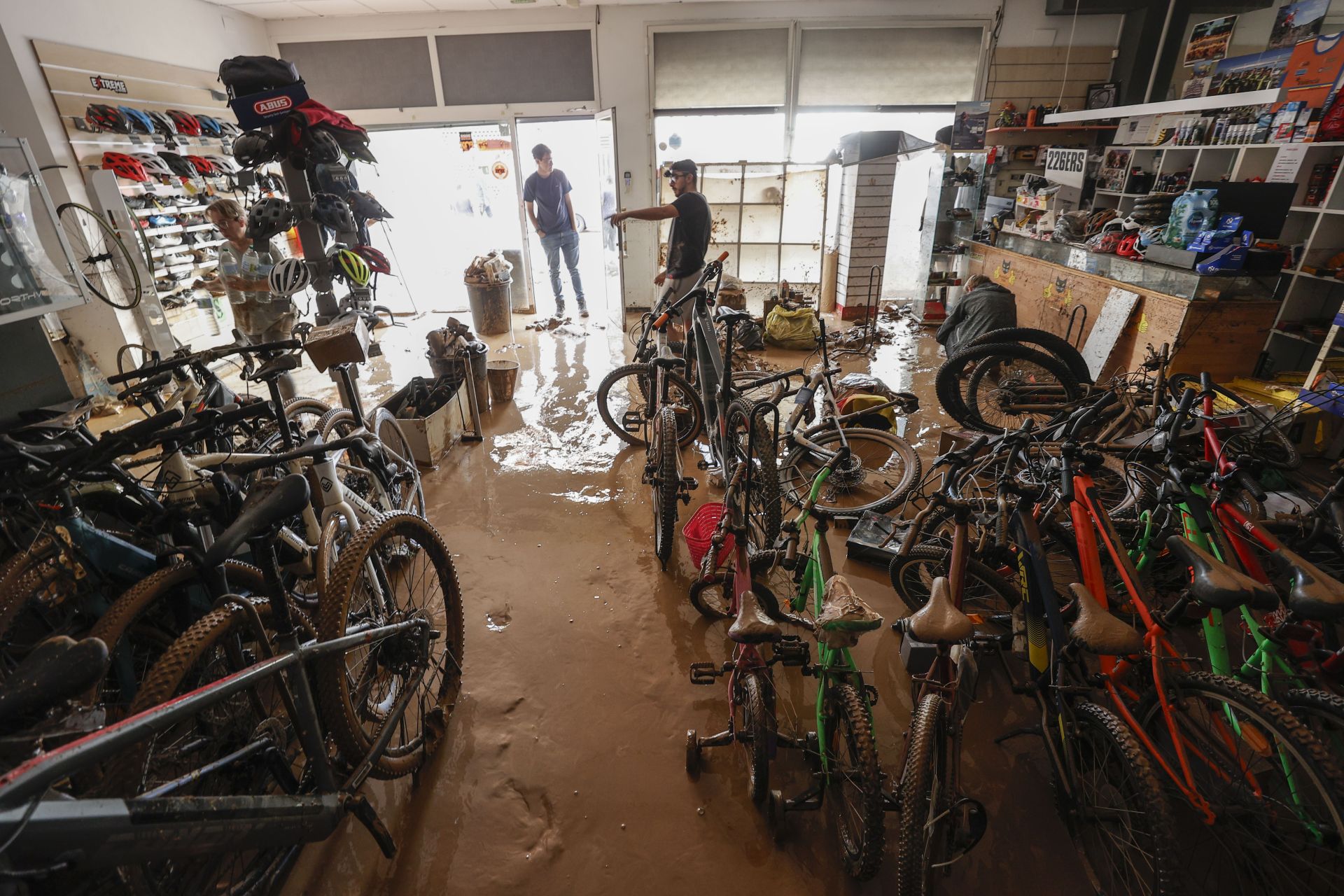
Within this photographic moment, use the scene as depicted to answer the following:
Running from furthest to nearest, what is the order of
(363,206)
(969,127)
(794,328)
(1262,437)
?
(969,127) < (794,328) < (363,206) < (1262,437)

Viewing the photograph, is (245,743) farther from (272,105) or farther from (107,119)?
(107,119)

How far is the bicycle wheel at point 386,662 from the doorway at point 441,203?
21.2ft

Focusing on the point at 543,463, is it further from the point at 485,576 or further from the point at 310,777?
the point at 310,777

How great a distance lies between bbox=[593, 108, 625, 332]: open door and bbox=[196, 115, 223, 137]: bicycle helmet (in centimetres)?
386

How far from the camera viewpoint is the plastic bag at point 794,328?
6.23 meters

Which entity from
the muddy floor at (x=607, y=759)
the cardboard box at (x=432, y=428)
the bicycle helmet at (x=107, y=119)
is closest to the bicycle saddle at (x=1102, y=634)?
the muddy floor at (x=607, y=759)

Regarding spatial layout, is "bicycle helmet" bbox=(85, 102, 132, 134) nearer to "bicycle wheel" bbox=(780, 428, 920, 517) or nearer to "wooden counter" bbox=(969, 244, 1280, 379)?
"bicycle wheel" bbox=(780, 428, 920, 517)

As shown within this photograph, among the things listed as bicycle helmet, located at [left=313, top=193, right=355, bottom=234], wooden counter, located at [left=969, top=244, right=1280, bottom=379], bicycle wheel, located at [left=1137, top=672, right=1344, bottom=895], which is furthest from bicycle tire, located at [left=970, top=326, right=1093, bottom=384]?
bicycle helmet, located at [left=313, top=193, right=355, bottom=234]

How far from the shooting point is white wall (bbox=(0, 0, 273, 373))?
448 cm

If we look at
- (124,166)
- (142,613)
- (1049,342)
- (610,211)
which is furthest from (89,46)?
(1049,342)

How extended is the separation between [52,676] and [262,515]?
486 mm

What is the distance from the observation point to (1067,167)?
5914 millimetres

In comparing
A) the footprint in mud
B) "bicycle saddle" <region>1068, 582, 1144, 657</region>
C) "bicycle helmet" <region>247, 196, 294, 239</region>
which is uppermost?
"bicycle helmet" <region>247, 196, 294, 239</region>

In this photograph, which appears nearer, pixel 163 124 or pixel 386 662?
pixel 386 662
